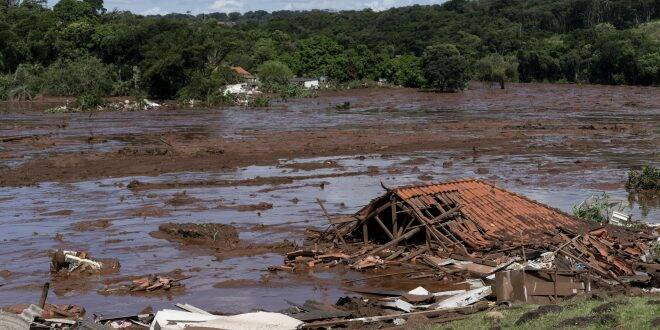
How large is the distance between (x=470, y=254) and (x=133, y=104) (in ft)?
167

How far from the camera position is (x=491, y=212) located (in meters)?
16.7

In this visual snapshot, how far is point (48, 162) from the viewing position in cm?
3148

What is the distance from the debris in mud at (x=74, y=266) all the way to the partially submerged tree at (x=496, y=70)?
269 ft

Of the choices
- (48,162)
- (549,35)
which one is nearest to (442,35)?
(549,35)

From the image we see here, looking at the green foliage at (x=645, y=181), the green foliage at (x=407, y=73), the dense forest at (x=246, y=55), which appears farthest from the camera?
the green foliage at (x=407, y=73)

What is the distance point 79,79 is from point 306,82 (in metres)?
23.7

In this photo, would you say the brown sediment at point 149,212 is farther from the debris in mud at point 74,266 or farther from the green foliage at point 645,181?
the green foliage at point 645,181

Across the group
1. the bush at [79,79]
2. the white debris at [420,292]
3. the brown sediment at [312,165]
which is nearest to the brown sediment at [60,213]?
the brown sediment at [312,165]

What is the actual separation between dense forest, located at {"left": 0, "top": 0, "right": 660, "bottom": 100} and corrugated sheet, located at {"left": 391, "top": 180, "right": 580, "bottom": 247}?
49616mm

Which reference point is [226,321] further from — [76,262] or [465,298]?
[76,262]

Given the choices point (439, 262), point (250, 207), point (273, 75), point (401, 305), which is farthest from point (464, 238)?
point (273, 75)

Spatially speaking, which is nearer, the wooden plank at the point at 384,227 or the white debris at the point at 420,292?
the white debris at the point at 420,292

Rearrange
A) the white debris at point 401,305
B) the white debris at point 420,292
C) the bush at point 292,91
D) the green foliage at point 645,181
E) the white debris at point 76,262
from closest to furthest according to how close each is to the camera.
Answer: the white debris at point 401,305, the white debris at point 420,292, the white debris at point 76,262, the green foliage at point 645,181, the bush at point 292,91

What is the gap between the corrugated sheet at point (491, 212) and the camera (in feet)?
52.1
